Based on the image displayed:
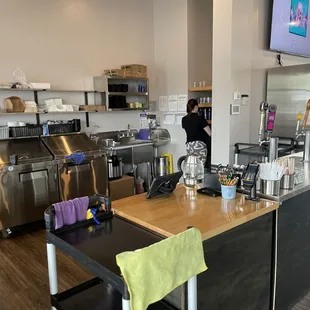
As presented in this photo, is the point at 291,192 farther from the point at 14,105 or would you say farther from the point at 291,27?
the point at 14,105

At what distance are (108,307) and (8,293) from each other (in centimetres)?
138

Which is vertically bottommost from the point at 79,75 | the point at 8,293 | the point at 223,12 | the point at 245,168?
the point at 8,293

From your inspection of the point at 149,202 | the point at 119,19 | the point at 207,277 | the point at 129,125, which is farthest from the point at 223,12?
the point at 207,277

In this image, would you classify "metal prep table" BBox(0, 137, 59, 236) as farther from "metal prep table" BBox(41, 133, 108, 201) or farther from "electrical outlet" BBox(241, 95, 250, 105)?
"electrical outlet" BBox(241, 95, 250, 105)

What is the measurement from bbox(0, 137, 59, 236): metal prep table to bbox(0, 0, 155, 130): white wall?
647mm

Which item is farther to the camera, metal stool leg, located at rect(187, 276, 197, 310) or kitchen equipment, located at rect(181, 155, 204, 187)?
kitchen equipment, located at rect(181, 155, 204, 187)

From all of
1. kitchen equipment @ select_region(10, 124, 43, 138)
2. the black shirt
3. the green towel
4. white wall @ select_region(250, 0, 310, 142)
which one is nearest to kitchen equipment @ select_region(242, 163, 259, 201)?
the green towel

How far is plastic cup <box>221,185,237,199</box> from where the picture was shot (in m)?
1.95

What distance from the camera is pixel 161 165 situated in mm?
5574

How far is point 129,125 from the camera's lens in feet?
19.2

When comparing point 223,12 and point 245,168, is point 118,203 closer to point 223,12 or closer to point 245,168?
point 245,168

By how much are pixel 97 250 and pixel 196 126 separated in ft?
12.1

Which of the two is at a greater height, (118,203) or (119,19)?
(119,19)

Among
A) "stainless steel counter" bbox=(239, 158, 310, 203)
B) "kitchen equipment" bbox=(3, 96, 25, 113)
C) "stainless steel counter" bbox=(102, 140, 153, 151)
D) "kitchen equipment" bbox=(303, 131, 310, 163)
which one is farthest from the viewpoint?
"stainless steel counter" bbox=(102, 140, 153, 151)
